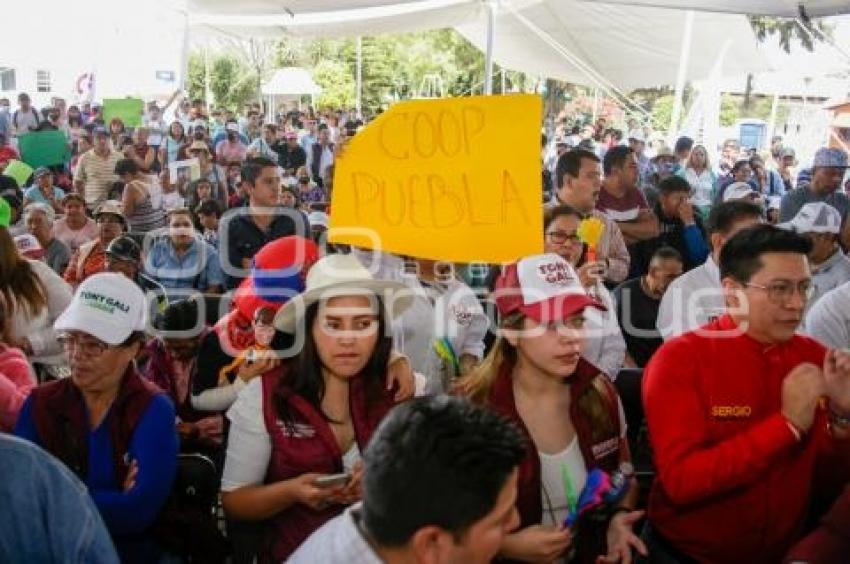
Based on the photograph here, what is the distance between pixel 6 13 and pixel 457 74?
77.2ft

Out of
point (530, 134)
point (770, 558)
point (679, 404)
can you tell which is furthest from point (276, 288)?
point (770, 558)

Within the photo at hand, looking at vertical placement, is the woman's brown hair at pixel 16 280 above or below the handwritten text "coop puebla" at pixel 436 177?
below

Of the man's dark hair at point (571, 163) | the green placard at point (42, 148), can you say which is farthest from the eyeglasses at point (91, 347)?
the green placard at point (42, 148)

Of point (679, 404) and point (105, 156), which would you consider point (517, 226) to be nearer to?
point (679, 404)

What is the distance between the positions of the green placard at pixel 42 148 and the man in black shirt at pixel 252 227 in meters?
7.14

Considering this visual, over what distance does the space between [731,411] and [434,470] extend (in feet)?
4.08

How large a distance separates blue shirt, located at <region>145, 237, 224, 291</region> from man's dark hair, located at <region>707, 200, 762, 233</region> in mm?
3508

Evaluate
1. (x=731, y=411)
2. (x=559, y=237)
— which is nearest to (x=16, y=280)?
(x=559, y=237)

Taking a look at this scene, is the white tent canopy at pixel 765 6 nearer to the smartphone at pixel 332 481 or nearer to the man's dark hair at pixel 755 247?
the man's dark hair at pixel 755 247

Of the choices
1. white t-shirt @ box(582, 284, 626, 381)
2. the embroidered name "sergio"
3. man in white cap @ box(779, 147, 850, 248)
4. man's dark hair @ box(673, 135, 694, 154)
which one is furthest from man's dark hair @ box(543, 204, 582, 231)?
man's dark hair @ box(673, 135, 694, 154)

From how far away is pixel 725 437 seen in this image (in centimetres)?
231

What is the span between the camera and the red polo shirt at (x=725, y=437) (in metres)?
2.27

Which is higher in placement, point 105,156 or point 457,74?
point 457,74

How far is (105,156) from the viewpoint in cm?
1061
